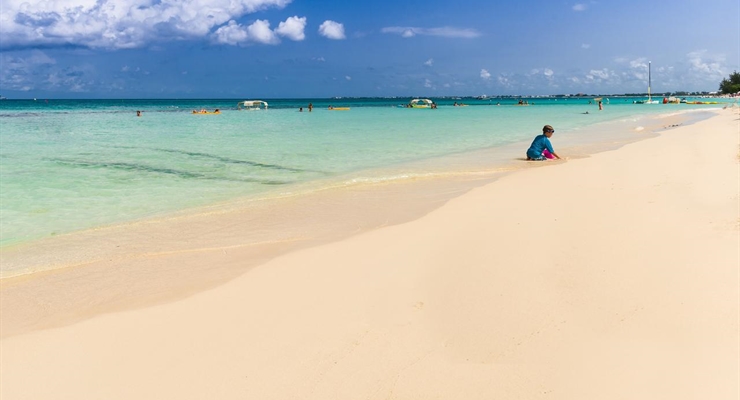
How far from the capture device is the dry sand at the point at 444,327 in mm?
3182

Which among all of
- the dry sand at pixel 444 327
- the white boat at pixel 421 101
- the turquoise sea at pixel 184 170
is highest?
the white boat at pixel 421 101

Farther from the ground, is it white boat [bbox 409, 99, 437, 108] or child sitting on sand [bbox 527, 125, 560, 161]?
white boat [bbox 409, 99, 437, 108]

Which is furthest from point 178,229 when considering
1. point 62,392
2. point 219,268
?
point 62,392

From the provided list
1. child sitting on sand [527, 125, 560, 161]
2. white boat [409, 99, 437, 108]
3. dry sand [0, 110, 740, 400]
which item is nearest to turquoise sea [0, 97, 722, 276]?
child sitting on sand [527, 125, 560, 161]

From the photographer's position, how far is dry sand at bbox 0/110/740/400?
318 centimetres

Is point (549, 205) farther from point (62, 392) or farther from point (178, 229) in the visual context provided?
point (62, 392)

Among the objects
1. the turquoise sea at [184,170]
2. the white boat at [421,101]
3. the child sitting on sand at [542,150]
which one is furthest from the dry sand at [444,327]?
the white boat at [421,101]

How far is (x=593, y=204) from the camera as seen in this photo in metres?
7.48

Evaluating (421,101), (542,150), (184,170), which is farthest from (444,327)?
(421,101)

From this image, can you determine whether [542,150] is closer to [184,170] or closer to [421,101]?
[184,170]

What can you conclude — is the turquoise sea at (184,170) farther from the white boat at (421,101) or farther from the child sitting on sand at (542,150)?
the white boat at (421,101)

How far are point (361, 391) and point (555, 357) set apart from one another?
1.30 m

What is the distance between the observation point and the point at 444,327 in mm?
3824

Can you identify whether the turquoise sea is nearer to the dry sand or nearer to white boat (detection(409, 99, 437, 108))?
the dry sand
